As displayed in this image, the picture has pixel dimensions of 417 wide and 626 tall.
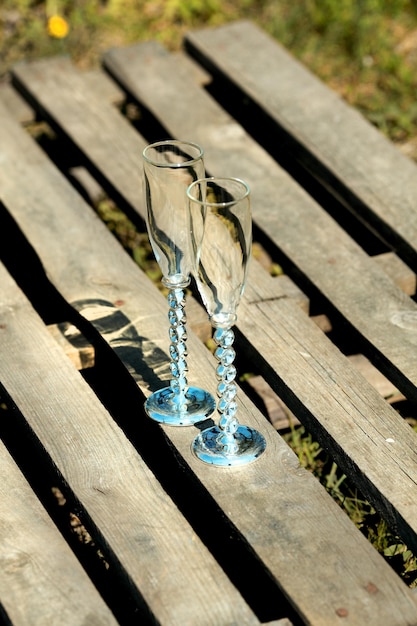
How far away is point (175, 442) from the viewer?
202cm

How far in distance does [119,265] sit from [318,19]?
86.7 inches

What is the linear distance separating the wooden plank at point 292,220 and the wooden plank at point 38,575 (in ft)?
2.68

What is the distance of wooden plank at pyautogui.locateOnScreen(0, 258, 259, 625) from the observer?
172 cm

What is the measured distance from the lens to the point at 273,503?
74.4 inches

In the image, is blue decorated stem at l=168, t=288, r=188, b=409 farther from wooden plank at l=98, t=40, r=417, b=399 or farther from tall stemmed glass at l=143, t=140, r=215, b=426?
wooden plank at l=98, t=40, r=417, b=399

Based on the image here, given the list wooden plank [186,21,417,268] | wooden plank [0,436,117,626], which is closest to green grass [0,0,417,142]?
wooden plank [186,21,417,268]

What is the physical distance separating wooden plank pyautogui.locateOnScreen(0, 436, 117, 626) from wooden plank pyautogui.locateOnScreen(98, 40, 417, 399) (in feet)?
2.68

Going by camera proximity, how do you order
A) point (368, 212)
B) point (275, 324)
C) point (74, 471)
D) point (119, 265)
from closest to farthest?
point (74, 471)
point (275, 324)
point (119, 265)
point (368, 212)

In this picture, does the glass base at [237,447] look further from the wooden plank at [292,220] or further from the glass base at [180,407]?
the wooden plank at [292,220]

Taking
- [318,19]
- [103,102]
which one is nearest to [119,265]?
[103,102]

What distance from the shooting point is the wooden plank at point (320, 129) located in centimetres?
279

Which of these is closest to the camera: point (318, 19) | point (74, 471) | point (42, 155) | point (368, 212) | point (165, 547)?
point (165, 547)

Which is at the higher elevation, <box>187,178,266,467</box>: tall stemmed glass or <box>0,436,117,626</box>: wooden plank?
<box>187,178,266,467</box>: tall stemmed glass

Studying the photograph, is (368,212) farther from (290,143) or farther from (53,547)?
(53,547)
